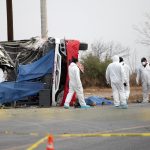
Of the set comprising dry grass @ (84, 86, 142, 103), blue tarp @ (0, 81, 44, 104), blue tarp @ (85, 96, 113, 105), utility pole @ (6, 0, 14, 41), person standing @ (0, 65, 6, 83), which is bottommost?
dry grass @ (84, 86, 142, 103)

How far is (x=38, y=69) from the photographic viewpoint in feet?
71.4

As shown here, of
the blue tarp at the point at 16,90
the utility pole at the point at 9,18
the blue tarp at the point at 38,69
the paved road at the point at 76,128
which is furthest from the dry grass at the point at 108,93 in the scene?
the paved road at the point at 76,128

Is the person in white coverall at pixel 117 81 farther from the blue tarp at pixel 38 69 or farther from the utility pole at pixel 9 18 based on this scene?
the utility pole at pixel 9 18

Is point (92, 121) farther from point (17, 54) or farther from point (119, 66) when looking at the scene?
point (17, 54)

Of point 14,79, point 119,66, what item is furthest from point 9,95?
point 119,66

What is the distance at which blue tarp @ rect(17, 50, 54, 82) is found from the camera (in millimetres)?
21594

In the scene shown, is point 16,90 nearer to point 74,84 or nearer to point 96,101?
point 74,84

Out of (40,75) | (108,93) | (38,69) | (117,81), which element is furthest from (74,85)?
(108,93)

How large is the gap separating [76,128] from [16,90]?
7.45 m

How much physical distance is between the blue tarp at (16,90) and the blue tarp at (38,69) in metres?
0.31

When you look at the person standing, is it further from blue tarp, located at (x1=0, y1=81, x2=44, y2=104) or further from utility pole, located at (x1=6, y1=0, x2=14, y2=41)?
utility pole, located at (x1=6, y1=0, x2=14, y2=41)

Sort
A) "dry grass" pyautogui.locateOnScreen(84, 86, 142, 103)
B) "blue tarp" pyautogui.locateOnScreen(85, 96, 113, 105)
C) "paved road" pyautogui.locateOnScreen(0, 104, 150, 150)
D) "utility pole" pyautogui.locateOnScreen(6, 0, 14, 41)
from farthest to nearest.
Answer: "utility pole" pyautogui.locateOnScreen(6, 0, 14, 41) < "dry grass" pyautogui.locateOnScreen(84, 86, 142, 103) < "blue tarp" pyautogui.locateOnScreen(85, 96, 113, 105) < "paved road" pyautogui.locateOnScreen(0, 104, 150, 150)

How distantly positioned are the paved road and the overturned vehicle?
2.16 m

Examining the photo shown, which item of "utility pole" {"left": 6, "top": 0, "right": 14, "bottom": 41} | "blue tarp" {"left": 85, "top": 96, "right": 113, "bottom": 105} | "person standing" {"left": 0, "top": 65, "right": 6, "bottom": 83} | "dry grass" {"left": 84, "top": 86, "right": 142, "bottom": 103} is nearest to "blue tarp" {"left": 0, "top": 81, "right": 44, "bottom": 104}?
"person standing" {"left": 0, "top": 65, "right": 6, "bottom": 83}
